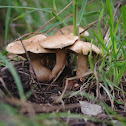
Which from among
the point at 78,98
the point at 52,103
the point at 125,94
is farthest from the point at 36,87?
the point at 125,94

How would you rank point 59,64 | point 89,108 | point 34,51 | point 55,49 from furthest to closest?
1. point 59,64
2. point 55,49
3. point 34,51
4. point 89,108

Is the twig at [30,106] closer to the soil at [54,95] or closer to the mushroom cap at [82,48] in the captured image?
the soil at [54,95]

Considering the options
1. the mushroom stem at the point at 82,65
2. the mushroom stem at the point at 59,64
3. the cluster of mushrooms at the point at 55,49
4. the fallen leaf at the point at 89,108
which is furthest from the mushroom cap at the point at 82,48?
the fallen leaf at the point at 89,108

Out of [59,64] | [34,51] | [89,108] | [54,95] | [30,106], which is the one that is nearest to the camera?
[30,106]

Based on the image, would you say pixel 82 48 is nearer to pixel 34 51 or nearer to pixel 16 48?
pixel 34 51

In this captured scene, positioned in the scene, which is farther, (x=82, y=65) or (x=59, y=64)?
(x=59, y=64)

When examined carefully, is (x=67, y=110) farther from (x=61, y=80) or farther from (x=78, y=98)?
(x=61, y=80)

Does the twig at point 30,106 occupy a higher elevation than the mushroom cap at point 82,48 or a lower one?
lower

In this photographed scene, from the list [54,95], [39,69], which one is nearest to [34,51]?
[39,69]

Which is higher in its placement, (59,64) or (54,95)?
(59,64)

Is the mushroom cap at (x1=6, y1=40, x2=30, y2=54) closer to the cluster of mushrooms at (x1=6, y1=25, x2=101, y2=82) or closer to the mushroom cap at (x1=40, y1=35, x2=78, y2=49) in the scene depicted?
the cluster of mushrooms at (x1=6, y1=25, x2=101, y2=82)
